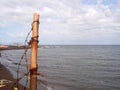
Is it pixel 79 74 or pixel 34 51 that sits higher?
pixel 34 51

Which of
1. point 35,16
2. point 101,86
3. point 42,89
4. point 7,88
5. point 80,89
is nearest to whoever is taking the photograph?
point 35,16

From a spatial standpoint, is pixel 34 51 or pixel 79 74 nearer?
pixel 34 51

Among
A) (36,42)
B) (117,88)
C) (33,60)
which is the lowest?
(117,88)

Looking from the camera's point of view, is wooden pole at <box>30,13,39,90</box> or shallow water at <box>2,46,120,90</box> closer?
wooden pole at <box>30,13,39,90</box>

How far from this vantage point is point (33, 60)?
484 centimetres

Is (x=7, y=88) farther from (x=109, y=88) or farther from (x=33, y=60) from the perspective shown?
(x=33, y=60)

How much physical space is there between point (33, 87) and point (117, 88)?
21.6 m

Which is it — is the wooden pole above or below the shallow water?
above

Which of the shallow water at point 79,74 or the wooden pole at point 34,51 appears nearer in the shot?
the wooden pole at point 34,51

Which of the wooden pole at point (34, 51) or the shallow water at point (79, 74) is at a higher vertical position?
the wooden pole at point (34, 51)

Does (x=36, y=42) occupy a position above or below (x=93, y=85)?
above

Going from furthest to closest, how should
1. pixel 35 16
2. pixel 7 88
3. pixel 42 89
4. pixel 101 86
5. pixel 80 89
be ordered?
pixel 101 86 < pixel 80 89 < pixel 42 89 < pixel 7 88 < pixel 35 16

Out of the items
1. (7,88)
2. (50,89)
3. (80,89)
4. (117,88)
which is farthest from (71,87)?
(7,88)

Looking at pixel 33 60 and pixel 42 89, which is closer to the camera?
pixel 33 60
